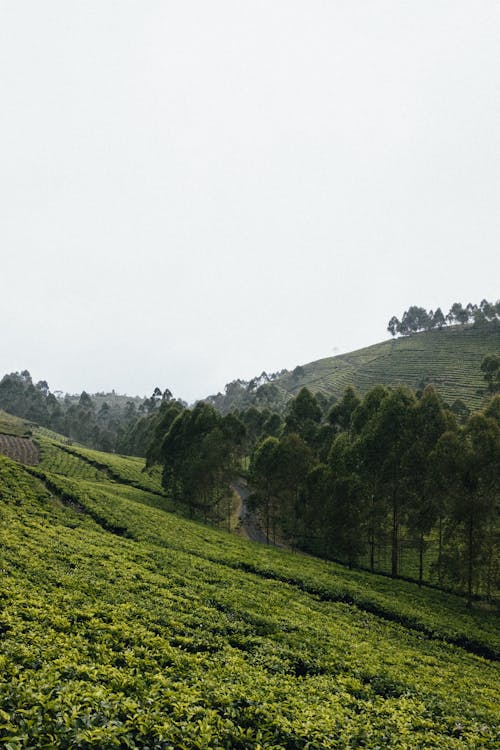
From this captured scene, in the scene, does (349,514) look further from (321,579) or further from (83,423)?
(83,423)

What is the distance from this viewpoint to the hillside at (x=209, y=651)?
7730 mm

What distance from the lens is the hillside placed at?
7.73m

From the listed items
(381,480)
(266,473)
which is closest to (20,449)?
(266,473)

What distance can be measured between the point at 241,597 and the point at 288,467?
29964 millimetres

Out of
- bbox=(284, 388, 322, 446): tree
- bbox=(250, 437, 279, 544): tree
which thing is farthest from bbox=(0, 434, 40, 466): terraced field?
bbox=(284, 388, 322, 446): tree

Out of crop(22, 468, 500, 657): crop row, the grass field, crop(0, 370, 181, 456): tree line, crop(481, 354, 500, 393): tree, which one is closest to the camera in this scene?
crop(22, 468, 500, 657): crop row

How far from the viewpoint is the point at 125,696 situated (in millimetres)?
8648

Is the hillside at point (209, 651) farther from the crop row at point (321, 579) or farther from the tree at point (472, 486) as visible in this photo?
the tree at point (472, 486)

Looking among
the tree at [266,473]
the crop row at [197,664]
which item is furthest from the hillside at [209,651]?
the tree at [266,473]

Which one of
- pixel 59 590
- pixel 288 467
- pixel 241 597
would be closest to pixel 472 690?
pixel 241 597

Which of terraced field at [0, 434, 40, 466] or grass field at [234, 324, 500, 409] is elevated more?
grass field at [234, 324, 500, 409]

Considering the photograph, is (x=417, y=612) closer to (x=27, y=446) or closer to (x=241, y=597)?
(x=241, y=597)

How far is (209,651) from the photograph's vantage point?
13305mm

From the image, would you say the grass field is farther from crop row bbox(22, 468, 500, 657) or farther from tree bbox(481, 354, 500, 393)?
crop row bbox(22, 468, 500, 657)
